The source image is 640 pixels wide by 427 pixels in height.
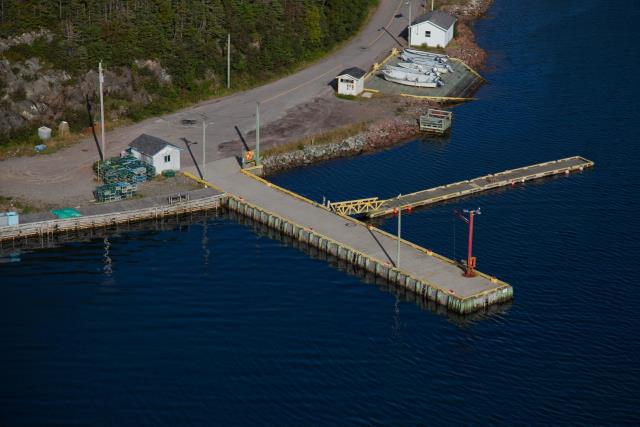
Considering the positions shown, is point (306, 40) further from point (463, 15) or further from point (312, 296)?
point (312, 296)

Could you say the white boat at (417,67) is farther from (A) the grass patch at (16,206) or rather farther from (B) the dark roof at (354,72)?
(A) the grass patch at (16,206)

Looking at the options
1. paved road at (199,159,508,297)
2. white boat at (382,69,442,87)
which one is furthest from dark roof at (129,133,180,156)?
white boat at (382,69,442,87)

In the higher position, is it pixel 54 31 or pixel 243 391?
pixel 54 31

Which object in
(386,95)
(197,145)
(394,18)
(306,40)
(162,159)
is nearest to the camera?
(162,159)

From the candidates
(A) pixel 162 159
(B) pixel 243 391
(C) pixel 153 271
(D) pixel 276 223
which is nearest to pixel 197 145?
(A) pixel 162 159

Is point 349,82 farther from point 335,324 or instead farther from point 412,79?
point 335,324

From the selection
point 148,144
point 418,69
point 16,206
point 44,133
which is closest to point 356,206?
point 148,144

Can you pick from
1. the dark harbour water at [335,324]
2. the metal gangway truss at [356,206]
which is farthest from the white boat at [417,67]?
the metal gangway truss at [356,206]
